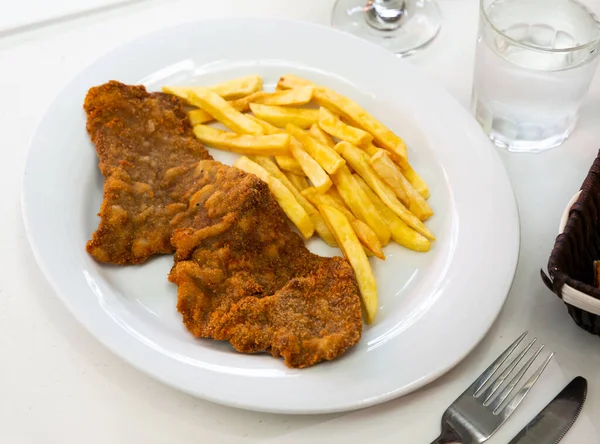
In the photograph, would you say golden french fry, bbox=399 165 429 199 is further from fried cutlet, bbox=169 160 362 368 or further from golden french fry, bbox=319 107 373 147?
fried cutlet, bbox=169 160 362 368

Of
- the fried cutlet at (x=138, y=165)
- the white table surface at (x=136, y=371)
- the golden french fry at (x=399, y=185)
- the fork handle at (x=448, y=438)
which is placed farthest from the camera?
the golden french fry at (x=399, y=185)

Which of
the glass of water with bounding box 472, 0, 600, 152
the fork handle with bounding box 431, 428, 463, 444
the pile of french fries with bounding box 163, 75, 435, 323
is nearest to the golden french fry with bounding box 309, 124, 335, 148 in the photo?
the pile of french fries with bounding box 163, 75, 435, 323

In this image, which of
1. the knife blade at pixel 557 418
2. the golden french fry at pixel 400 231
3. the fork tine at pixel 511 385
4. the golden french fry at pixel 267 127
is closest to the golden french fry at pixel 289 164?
the golden french fry at pixel 267 127

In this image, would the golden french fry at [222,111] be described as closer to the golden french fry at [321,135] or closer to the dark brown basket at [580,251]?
the golden french fry at [321,135]

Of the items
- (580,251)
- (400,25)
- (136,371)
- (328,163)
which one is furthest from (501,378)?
(400,25)

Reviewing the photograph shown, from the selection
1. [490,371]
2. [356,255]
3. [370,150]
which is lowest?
[490,371]

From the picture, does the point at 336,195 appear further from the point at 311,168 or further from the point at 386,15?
the point at 386,15
